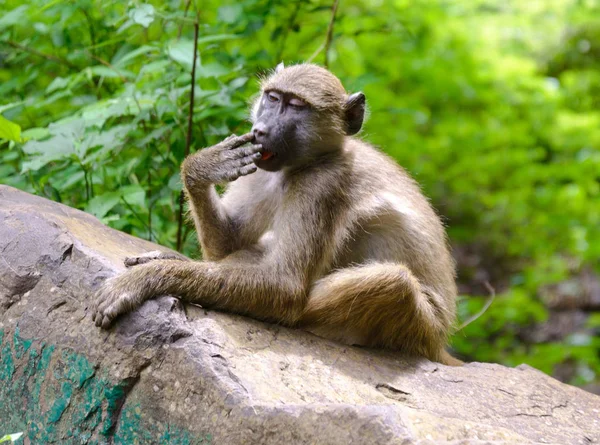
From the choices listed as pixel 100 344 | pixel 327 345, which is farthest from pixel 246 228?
pixel 100 344

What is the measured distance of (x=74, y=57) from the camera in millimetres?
6230

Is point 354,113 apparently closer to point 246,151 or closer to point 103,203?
point 246,151

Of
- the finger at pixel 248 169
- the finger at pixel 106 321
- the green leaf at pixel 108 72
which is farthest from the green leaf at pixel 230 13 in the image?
the finger at pixel 106 321

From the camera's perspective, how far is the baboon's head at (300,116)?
435 cm

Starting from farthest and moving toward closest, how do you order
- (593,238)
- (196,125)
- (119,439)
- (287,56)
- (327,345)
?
(593,238), (287,56), (196,125), (327,345), (119,439)

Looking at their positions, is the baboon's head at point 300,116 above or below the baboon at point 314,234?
above

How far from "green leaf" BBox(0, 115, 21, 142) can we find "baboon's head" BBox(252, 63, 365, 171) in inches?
60.7

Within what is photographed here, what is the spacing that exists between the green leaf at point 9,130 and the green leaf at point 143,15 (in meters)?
1.07

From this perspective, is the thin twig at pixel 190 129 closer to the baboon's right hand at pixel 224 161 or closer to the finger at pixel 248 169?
the baboon's right hand at pixel 224 161

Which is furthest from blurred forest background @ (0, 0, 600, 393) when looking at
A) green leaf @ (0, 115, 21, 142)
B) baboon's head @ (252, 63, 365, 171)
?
baboon's head @ (252, 63, 365, 171)

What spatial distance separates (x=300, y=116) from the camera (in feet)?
14.5

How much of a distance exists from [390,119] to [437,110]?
119 centimetres

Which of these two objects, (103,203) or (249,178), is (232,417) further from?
(103,203)

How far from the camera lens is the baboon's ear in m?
4.64
